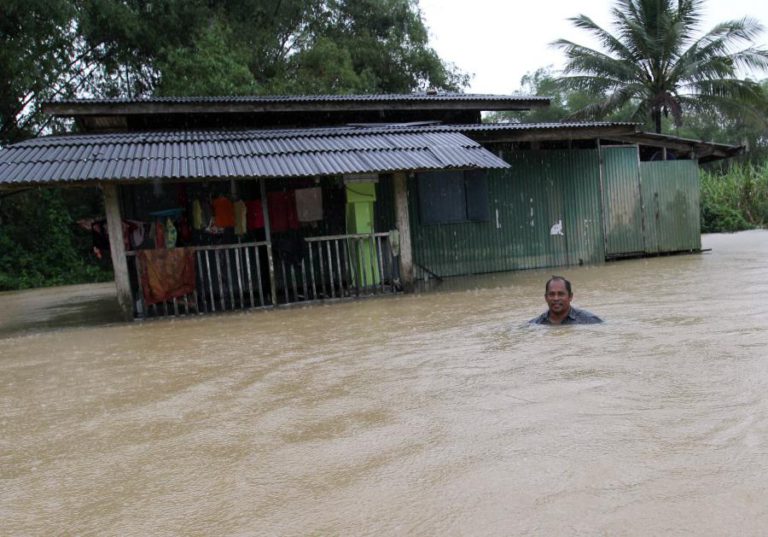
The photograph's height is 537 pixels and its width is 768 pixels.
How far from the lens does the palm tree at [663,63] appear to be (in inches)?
790

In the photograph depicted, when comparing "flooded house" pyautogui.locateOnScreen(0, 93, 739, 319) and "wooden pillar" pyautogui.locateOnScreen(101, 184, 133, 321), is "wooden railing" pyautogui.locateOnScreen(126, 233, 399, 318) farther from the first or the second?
"wooden pillar" pyautogui.locateOnScreen(101, 184, 133, 321)

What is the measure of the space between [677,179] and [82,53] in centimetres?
1714

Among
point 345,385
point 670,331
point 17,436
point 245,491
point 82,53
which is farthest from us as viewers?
point 82,53

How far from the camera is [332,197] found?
11.1 m

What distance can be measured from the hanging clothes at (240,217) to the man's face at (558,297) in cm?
524

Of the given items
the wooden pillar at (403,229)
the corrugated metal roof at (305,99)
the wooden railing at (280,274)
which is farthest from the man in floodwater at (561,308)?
the corrugated metal roof at (305,99)

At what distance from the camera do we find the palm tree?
20062 millimetres

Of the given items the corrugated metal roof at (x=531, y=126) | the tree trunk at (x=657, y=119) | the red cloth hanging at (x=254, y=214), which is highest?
the tree trunk at (x=657, y=119)

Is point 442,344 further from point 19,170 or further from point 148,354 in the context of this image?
point 19,170

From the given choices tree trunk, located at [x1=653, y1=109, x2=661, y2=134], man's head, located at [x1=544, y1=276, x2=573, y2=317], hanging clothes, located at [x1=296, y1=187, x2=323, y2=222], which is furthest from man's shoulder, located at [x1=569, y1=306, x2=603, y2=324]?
tree trunk, located at [x1=653, y1=109, x2=661, y2=134]

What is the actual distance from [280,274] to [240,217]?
1453mm

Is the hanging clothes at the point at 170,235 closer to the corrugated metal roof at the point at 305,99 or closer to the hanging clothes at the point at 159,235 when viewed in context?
the hanging clothes at the point at 159,235

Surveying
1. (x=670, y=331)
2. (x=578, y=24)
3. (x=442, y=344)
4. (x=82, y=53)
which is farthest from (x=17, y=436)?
(x=578, y=24)

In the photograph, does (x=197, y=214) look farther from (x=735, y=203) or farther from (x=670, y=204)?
(x=735, y=203)
